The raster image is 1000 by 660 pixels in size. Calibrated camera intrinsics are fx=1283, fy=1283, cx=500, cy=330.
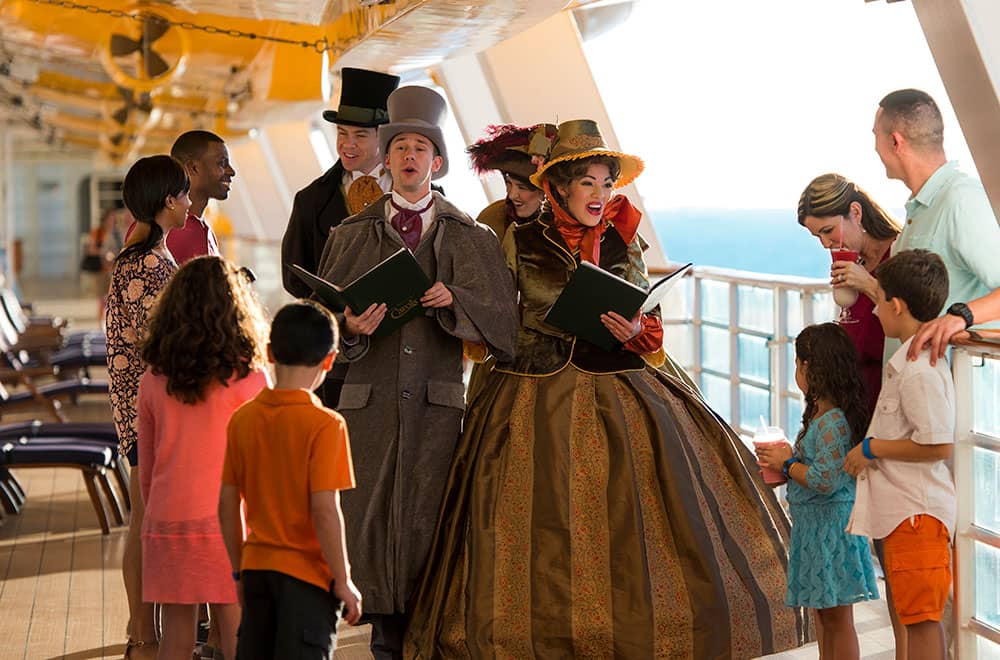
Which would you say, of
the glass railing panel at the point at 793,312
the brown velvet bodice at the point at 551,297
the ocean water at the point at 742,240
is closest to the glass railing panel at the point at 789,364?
the glass railing panel at the point at 793,312

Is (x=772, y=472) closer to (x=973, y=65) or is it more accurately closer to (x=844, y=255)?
(x=844, y=255)

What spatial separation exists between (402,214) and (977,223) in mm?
1570

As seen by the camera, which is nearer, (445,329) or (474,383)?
(445,329)

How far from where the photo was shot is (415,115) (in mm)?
3707

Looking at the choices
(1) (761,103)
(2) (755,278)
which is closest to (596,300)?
(2) (755,278)

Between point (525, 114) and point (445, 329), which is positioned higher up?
point (525, 114)

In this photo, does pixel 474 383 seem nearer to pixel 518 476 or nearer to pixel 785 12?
pixel 518 476

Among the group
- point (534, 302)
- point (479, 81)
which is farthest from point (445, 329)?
point (479, 81)

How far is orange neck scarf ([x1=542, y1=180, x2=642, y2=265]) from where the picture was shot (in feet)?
12.3

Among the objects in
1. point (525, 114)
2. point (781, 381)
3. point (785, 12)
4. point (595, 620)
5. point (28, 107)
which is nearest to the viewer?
point (595, 620)

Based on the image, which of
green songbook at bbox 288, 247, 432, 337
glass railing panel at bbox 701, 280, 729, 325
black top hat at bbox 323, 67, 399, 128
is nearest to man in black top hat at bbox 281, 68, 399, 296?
black top hat at bbox 323, 67, 399, 128

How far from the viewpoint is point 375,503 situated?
3.58 meters

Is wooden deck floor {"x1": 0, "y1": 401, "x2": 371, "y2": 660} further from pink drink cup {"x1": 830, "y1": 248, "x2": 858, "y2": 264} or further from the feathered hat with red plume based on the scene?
pink drink cup {"x1": 830, "y1": 248, "x2": 858, "y2": 264}

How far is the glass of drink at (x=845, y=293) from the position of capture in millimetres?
3326
